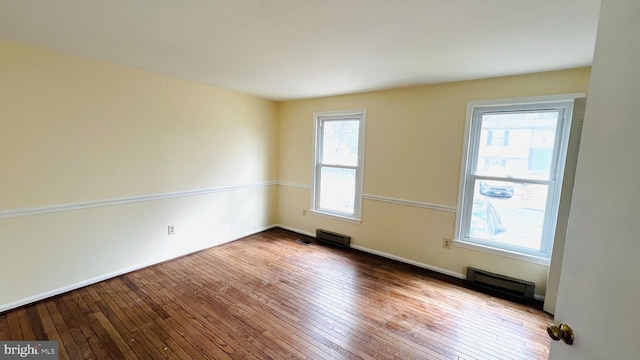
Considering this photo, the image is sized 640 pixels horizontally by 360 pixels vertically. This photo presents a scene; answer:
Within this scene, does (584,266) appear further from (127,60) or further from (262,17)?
(127,60)

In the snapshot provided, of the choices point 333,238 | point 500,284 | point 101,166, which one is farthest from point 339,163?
point 101,166

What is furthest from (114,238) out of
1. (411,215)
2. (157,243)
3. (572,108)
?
(572,108)

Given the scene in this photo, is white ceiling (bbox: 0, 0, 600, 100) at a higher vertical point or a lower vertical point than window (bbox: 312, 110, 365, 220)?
higher

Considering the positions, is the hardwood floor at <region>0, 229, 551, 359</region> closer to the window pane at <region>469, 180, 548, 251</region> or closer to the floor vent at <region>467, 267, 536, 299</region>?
the floor vent at <region>467, 267, 536, 299</region>

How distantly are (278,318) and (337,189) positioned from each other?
2223 mm

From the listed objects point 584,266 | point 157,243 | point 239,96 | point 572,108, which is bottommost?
point 157,243

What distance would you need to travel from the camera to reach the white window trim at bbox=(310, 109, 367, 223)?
11.9 feet

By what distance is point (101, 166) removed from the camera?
2.60 metres

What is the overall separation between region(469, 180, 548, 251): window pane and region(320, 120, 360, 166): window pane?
1.68 m

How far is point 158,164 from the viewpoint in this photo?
3.04m

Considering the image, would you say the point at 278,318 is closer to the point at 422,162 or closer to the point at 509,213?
the point at 422,162

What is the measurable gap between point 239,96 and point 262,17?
2.40 m

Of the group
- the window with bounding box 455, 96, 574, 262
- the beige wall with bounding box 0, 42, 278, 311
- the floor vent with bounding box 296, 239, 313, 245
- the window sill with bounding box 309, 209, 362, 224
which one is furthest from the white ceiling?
the floor vent with bounding box 296, 239, 313, 245

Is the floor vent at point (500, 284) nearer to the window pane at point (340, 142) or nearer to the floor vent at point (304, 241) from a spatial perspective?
the window pane at point (340, 142)
